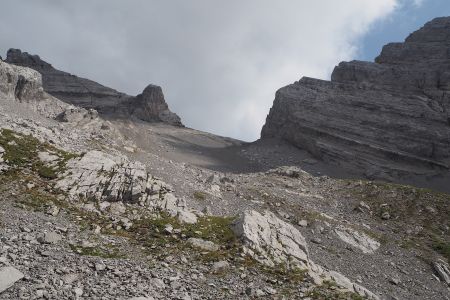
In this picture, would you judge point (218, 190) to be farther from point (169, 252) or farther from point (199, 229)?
point (169, 252)

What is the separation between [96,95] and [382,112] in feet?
344

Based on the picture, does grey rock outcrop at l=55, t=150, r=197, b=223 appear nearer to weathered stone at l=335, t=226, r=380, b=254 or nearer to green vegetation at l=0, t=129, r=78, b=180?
green vegetation at l=0, t=129, r=78, b=180

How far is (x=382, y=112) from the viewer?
11950 cm

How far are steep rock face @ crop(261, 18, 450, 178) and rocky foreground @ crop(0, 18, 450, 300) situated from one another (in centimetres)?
5356

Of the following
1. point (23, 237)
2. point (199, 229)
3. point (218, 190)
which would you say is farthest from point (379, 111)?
point (23, 237)

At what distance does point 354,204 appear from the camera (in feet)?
190

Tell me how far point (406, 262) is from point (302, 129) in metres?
92.5

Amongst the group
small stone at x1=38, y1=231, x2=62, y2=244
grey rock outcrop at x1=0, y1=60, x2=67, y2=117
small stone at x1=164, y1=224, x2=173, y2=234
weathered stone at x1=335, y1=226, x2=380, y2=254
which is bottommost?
small stone at x1=38, y1=231, x2=62, y2=244

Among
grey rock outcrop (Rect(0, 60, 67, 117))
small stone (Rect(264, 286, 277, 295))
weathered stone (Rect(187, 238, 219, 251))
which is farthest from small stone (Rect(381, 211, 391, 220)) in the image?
grey rock outcrop (Rect(0, 60, 67, 117))

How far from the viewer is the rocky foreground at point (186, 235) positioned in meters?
19.0

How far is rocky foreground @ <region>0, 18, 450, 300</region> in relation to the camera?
19.0 meters

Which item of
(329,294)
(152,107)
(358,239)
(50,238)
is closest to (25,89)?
(358,239)

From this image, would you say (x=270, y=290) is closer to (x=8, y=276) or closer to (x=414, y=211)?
(x=8, y=276)

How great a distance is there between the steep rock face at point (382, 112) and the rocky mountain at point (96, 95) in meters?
52.3
